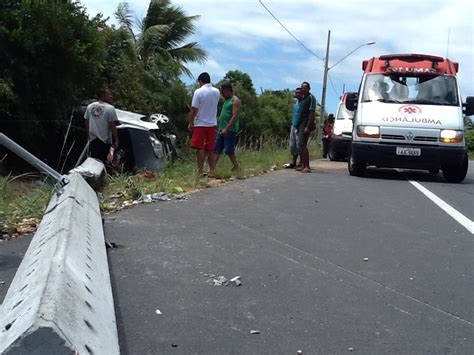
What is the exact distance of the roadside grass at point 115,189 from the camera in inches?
255

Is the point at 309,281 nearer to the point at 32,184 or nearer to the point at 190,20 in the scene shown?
the point at 32,184

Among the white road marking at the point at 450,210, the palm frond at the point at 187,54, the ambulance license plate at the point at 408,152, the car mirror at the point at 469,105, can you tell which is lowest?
the white road marking at the point at 450,210

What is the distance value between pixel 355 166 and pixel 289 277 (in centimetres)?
830

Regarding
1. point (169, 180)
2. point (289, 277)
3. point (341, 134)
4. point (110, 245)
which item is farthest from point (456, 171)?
point (110, 245)

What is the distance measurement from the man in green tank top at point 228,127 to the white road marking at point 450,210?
322cm

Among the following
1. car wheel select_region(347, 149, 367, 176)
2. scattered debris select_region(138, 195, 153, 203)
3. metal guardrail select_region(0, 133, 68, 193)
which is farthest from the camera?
car wheel select_region(347, 149, 367, 176)

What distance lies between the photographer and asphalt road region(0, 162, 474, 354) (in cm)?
371

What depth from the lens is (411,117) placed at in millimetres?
12102

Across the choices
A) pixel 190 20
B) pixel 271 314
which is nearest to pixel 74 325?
pixel 271 314

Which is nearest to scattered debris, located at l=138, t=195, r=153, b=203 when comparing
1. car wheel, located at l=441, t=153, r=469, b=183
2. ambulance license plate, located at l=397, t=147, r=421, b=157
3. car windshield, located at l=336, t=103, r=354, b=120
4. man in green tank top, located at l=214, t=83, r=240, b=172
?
man in green tank top, located at l=214, t=83, r=240, b=172

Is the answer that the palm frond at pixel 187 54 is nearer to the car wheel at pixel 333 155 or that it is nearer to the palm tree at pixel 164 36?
the palm tree at pixel 164 36

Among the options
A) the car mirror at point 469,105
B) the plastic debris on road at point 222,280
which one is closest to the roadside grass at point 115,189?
the plastic debris on road at point 222,280

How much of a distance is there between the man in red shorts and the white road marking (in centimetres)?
352

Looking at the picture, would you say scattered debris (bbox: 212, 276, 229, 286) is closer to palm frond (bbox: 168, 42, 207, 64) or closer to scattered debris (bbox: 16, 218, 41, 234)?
scattered debris (bbox: 16, 218, 41, 234)
